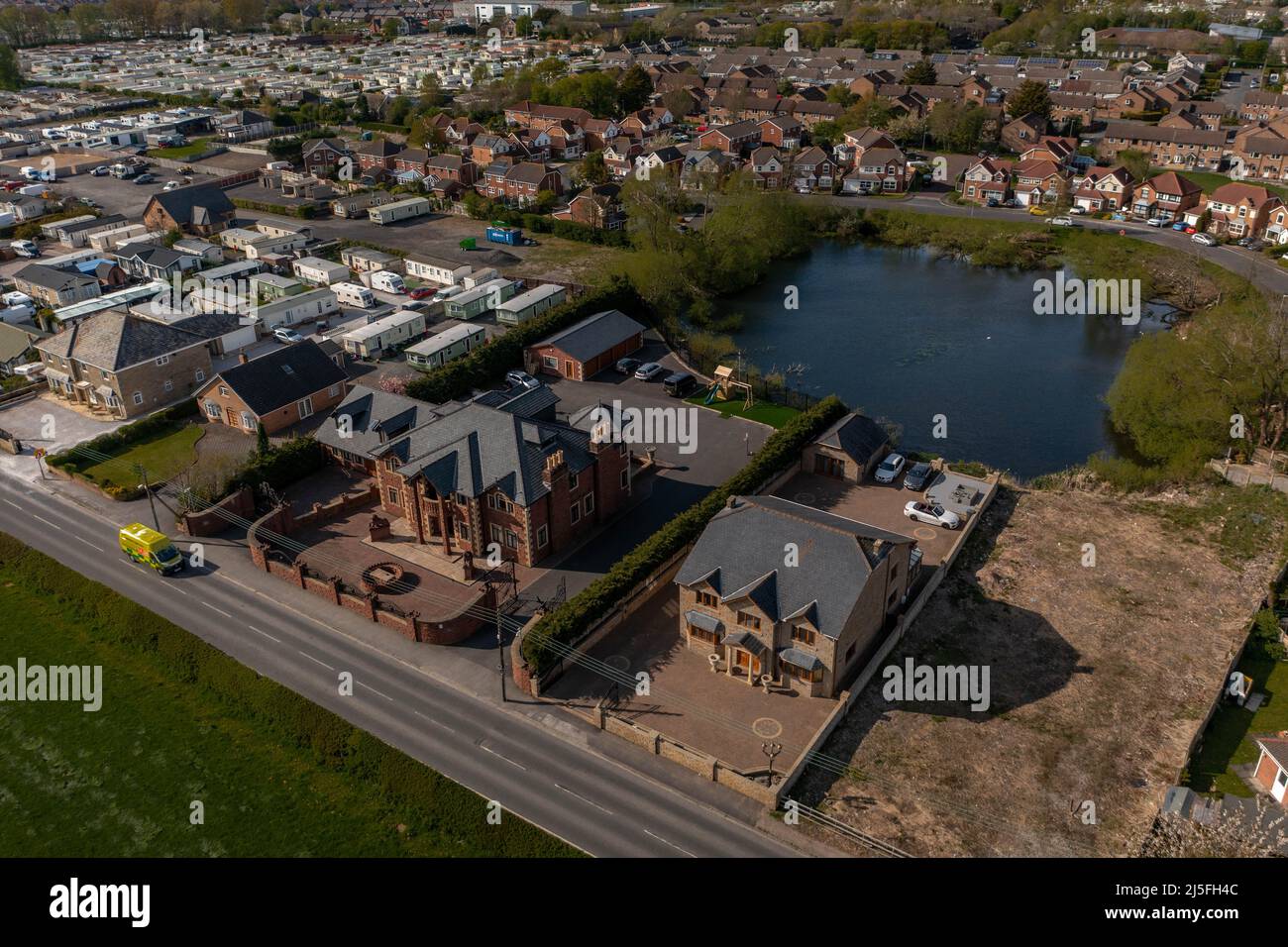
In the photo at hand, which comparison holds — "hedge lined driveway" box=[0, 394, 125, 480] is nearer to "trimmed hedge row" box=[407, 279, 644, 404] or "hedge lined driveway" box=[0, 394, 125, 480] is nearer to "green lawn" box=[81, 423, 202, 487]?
"green lawn" box=[81, 423, 202, 487]

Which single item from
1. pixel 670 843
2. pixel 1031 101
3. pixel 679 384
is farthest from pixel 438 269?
pixel 1031 101

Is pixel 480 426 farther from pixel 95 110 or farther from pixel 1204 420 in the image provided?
pixel 95 110

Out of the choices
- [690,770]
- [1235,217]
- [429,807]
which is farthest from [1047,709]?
[1235,217]

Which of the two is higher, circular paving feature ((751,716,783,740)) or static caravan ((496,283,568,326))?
static caravan ((496,283,568,326))

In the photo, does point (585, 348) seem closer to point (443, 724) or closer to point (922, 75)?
point (443, 724)

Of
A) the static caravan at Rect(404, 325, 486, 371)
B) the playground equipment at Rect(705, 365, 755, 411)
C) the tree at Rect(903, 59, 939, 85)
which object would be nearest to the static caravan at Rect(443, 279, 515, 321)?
the static caravan at Rect(404, 325, 486, 371)

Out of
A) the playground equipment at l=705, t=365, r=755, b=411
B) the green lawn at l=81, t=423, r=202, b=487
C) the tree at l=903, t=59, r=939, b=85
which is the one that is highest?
the tree at l=903, t=59, r=939, b=85
